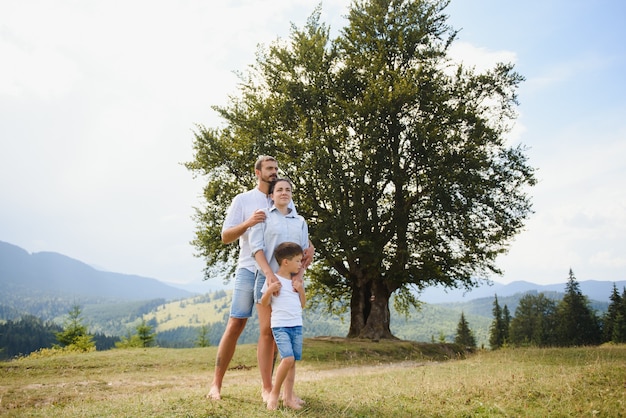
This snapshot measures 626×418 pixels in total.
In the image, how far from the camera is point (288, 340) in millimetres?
5539

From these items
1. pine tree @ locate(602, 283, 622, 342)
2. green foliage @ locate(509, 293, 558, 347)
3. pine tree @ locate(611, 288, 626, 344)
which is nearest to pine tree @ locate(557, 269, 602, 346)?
pine tree @ locate(602, 283, 622, 342)

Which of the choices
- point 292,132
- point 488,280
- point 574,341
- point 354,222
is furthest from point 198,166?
point 574,341

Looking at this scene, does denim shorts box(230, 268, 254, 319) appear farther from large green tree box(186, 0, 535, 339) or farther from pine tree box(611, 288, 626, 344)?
pine tree box(611, 288, 626, 344)

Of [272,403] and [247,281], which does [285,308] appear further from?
[272,403]

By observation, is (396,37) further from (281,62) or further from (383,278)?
(383,278)

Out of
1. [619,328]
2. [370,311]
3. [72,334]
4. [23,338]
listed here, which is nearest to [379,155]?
[370,311]

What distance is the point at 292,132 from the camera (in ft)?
72.1

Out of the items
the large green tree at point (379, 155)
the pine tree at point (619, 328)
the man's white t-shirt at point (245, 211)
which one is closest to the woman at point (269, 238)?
the man's white t-shirt at point (245, 211)

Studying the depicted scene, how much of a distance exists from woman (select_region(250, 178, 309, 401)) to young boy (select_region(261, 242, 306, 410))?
5.3 inches

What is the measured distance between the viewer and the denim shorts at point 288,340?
548 cm

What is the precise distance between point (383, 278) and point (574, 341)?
46.5 m

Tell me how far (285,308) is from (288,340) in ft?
1.25

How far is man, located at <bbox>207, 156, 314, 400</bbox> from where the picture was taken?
6.03 metres

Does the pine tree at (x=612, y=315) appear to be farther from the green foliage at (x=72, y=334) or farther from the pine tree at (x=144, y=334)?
the green foliage at (x=72, y=334)
